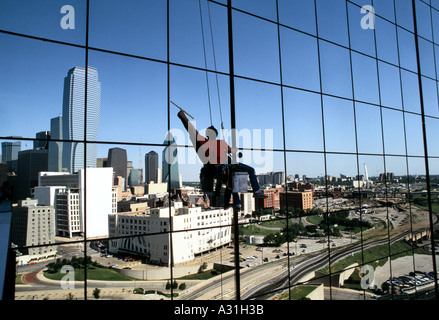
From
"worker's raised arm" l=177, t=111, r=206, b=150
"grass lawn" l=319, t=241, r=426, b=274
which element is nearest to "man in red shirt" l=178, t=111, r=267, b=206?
"worker's raised arm" l=177, t=111, r=206, b=150

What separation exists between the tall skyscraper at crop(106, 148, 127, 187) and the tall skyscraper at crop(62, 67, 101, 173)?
150 cm

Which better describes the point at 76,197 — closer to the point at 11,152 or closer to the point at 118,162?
the point at 11,152

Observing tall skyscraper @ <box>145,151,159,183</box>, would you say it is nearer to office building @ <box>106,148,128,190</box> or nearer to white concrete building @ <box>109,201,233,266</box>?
office building @ <box>106,148,128,190</box>

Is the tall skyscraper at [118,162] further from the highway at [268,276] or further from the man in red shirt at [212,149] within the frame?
the highway at [268,276]

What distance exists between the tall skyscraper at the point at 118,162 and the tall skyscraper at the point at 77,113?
1.50 metres

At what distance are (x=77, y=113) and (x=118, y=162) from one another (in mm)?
2282

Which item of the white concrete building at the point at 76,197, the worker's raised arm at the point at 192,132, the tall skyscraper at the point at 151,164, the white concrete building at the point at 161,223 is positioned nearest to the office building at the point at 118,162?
the tall skyscraper at the point at 151,164

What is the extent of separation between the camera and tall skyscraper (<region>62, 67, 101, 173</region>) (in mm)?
3709

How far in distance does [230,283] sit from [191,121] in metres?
35.1

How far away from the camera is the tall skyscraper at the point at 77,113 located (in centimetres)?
371

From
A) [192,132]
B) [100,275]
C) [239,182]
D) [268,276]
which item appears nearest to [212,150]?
[192,132]
